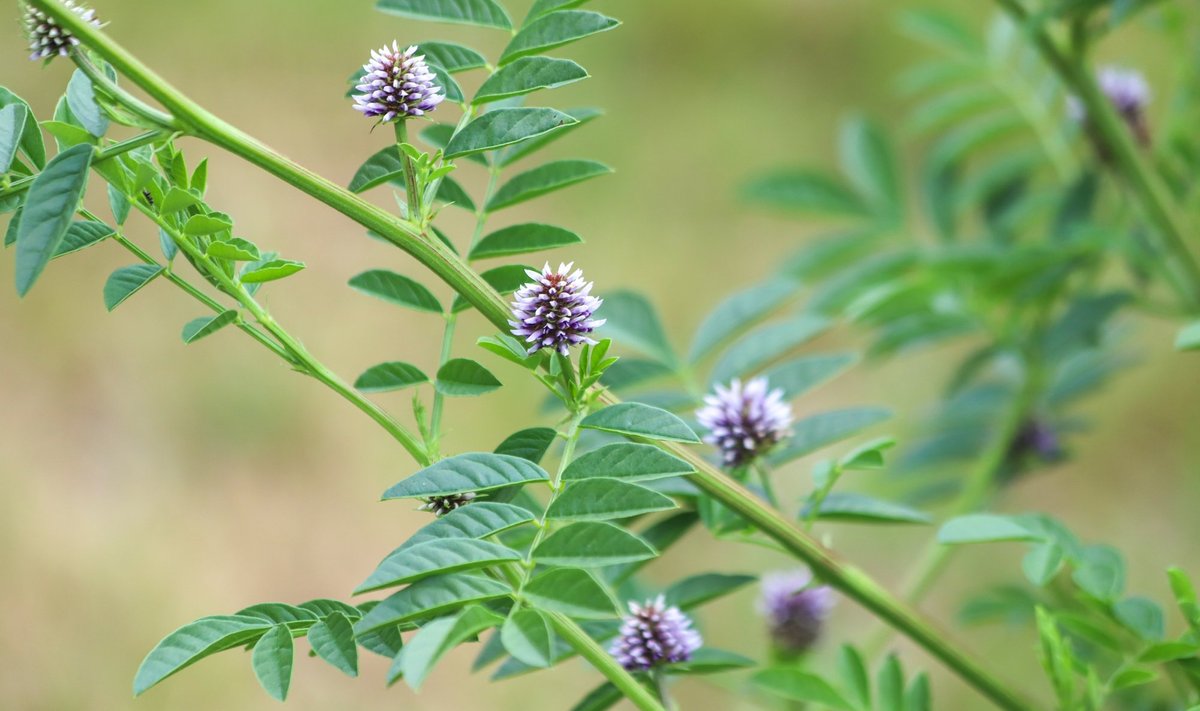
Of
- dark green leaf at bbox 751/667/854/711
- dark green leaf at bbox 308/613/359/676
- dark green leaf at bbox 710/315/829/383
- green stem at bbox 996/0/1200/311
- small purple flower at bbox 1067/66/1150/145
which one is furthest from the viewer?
small purple flower at bbox 1067/66/1150/145

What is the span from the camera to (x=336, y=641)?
601 millimetres

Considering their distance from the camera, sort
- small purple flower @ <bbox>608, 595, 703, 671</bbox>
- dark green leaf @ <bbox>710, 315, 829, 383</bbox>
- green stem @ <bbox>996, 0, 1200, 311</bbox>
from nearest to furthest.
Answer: small purple flower @ <bbox>608, 595, 703, 671</bbox>, dark green leaf @ <bbox>710, 315, 829, 383</bbox>, green stem @ <bbox>996, 0, 1200, 311</bbox>

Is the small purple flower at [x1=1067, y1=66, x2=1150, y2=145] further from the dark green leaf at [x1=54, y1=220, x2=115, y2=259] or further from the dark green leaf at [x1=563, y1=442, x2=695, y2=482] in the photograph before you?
the dark green leaf at [x1=54, y1=220, x2=115, y2=259]

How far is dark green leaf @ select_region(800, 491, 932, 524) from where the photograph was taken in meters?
0.82

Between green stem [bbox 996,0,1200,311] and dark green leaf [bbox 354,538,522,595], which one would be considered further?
green stem [bbox 996,0,1200,311]

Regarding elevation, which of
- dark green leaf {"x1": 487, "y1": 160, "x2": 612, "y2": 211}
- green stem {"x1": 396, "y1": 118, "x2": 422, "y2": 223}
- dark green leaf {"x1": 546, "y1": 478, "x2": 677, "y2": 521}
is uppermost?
dark green leaf {"x1": 487, "y1": 160, "x2": 612, "y2": 211}

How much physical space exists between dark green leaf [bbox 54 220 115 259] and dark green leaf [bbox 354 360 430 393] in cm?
18

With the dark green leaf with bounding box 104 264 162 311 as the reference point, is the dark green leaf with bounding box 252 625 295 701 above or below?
below

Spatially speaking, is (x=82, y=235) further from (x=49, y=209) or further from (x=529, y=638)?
(x=529, y=638)

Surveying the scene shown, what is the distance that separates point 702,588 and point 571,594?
0.28 m

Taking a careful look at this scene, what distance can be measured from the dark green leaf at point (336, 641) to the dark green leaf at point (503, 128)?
28 cm

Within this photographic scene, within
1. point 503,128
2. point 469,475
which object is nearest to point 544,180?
point 503,128

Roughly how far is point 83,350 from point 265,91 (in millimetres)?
844

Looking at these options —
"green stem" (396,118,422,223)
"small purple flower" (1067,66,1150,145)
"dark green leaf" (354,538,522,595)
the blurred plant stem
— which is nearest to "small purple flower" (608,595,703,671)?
the blurred plant stem
